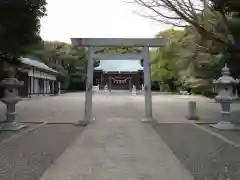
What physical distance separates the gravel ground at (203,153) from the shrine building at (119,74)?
51266mm

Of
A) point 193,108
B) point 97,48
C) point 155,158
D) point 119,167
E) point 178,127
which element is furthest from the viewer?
point 193,108

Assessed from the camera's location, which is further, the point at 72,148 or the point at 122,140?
the point at 122,140

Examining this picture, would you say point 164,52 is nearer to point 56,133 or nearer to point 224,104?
point 224,104

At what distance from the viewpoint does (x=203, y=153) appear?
8766 mm

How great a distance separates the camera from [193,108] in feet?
59.2

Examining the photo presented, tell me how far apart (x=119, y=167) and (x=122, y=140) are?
3560 millimetres

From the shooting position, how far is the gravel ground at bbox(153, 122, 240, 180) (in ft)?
22.3

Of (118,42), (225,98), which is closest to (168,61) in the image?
(118,42)

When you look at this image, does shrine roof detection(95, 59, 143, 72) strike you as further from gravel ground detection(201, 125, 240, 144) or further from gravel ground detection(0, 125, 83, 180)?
gravel ground detection(0, 125, 83, 180)

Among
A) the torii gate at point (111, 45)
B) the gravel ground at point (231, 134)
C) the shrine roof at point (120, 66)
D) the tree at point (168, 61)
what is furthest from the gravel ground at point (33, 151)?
the shrine roof at point (120, 66)

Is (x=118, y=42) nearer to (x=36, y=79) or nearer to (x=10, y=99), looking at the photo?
(x=10, y=99)

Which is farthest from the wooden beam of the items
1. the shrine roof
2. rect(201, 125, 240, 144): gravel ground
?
the shrine roof

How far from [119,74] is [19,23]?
52592mm

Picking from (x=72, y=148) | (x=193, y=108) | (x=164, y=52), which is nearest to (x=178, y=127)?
(x=193, y=108)
